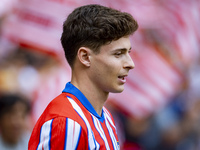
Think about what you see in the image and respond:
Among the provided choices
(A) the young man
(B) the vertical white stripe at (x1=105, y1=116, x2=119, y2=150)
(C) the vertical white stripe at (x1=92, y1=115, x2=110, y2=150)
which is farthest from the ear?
(B) the vertical white stripe at (x1=105, y1=116, x2=119, y2=150)

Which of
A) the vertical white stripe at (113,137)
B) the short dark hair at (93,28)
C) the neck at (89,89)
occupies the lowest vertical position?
the vertical white stripe at (113,137)

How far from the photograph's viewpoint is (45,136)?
1533mm

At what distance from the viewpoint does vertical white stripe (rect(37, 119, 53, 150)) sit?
4.99 ft

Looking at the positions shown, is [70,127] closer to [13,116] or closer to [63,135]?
[63,135]

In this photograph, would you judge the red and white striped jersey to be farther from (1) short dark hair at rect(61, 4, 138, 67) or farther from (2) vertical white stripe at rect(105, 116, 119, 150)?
(1) short dark hair at rect(61, 4, 138, 67)

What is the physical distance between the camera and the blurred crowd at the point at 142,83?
3.82 metres

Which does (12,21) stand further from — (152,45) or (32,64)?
(152,45)

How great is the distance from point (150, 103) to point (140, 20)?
1.05 metres

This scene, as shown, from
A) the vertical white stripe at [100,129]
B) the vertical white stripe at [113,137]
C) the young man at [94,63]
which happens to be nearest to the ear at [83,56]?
the young man at [94,63]

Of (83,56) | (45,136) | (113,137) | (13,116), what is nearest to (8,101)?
(13,116)

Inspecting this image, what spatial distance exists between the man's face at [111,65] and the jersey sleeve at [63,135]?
1.00 ft

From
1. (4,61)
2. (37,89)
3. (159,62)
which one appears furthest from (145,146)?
(4,61)

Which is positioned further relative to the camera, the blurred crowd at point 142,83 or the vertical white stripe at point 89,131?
the blurred crowd at point 142,83

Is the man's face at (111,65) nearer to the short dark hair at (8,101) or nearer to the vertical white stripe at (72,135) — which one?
the vertical white stripe at (72,135)
